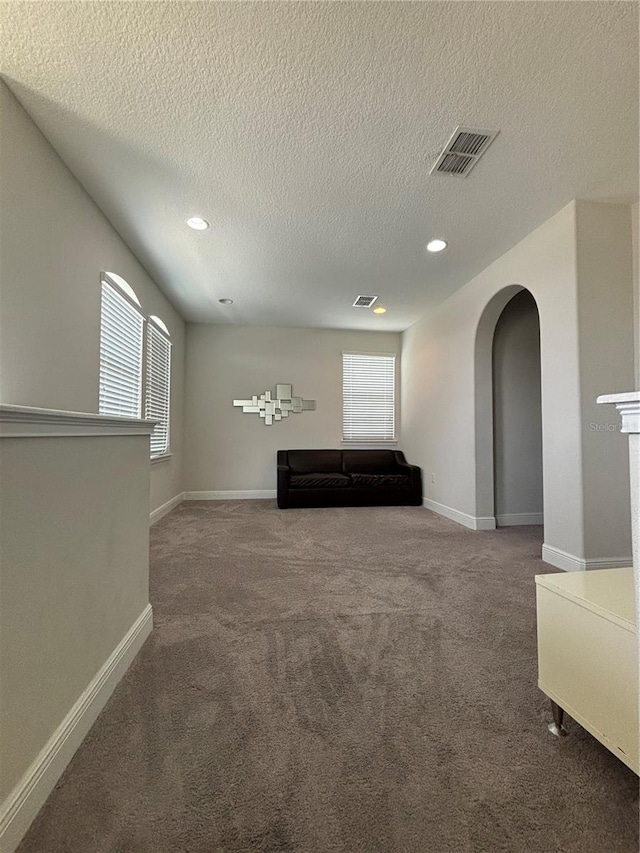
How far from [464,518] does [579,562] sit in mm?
1464

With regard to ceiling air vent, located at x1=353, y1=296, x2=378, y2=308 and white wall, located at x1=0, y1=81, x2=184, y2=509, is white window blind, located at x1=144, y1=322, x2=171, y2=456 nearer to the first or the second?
white wall, located at x1=0, y1=81, x2=184, y2=509

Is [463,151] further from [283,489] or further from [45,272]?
[283,489]

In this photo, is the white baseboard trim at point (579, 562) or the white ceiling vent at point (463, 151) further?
the white baseboard trim at point (579, 562)

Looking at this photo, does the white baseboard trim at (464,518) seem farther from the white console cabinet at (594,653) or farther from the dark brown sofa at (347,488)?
the white console cabinet at (594,653)

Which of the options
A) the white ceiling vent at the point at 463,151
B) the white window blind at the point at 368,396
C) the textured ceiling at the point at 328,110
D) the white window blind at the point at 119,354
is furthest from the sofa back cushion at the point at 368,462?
the white ceiling vent at the point at 463,151

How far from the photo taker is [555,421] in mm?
2869

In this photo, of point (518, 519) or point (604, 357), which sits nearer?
point (604, 357)

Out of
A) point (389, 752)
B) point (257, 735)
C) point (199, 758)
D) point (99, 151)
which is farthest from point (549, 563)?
point (99, 151)

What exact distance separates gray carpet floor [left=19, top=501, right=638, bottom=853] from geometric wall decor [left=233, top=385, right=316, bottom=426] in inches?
146

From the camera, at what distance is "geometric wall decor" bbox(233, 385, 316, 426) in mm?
5766

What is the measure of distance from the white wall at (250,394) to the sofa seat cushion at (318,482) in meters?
0.88

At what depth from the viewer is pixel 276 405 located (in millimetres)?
5816

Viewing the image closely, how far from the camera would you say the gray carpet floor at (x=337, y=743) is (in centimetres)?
91

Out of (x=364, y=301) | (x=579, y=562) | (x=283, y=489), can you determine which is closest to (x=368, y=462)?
(x=283, y=489)
